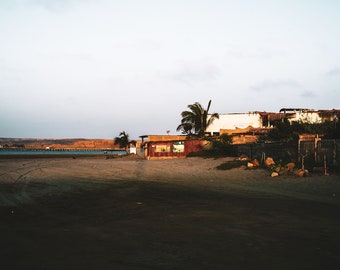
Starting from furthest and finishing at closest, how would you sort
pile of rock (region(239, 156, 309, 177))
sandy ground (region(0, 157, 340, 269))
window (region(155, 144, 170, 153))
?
window (region(155, 144, 170, 153)) < pile of rock (region(239, 156, 309, 177)) < sandy ground (region(0, 157, 340, 269))

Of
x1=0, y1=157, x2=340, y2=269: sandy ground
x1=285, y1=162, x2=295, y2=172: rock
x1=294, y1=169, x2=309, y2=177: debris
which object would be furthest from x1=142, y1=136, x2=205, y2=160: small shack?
x1=0, y1=157, x2=340, y2=269: sandy ground

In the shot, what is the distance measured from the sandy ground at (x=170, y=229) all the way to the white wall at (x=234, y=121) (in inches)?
1672

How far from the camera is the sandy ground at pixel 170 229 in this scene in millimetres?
5961

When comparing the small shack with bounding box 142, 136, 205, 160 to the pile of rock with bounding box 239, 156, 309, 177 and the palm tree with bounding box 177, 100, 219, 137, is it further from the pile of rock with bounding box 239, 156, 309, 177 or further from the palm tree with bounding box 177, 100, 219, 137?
the pile of rock with bounding box 239, 156, 309, 177

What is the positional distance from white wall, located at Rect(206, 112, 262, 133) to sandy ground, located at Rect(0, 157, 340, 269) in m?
42.5

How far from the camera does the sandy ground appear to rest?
596cm

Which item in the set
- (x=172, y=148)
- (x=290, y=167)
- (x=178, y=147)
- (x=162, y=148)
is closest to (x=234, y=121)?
(x=178, y=147)

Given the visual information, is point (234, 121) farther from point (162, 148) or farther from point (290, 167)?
point (290, 167)

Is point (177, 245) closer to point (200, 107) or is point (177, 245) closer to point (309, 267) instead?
point (309, 267)

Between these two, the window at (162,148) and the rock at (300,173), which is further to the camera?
the window at (162,148)

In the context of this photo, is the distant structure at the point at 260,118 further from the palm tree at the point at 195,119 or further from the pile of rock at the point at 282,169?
the pile of rock at the point at 282,169

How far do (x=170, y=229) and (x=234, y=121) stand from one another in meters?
51.6

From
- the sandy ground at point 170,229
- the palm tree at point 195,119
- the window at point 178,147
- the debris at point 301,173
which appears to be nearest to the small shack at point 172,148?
the window at point 178,147

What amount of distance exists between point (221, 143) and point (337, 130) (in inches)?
550
